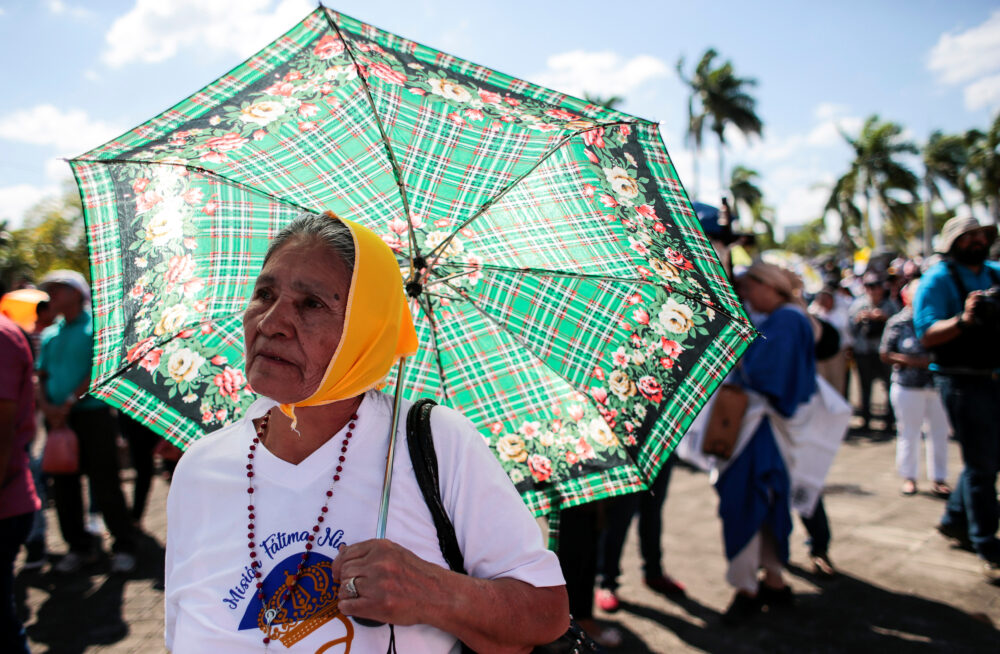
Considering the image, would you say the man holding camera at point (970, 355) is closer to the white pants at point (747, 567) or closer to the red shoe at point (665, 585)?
the white pants at point (747, 567)

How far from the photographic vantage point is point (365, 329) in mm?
1442

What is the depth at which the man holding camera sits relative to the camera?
4324mm

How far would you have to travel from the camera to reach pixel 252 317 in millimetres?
1518

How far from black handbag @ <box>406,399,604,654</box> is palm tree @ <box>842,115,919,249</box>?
52.3 meters

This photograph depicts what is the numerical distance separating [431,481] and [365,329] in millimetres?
384

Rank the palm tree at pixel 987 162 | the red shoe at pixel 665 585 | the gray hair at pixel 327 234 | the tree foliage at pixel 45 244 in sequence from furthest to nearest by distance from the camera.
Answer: the palm tree at pixel 987 162
the tree foliage at pixel 45 244
the red shoe at pixel 665 585
the gray hair at pixel 327 234

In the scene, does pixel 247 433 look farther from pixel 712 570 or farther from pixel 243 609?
pixel 712 570

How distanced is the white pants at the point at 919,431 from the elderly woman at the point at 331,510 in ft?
20.4

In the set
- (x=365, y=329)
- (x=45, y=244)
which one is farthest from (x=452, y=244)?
(x=45, y=244)

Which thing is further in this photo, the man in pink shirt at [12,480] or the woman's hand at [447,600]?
the man in pink shirt at [12,480]

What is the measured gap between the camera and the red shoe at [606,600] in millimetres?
4230

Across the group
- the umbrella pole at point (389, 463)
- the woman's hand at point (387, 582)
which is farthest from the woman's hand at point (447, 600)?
the umbrella pole at point (389, 463)

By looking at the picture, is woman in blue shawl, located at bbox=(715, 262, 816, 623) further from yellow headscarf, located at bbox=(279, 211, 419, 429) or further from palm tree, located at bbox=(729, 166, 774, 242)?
palm tree, located at bbox=(729, 166, 774, 242)

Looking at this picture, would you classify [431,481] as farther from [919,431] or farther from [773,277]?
[919,431]
